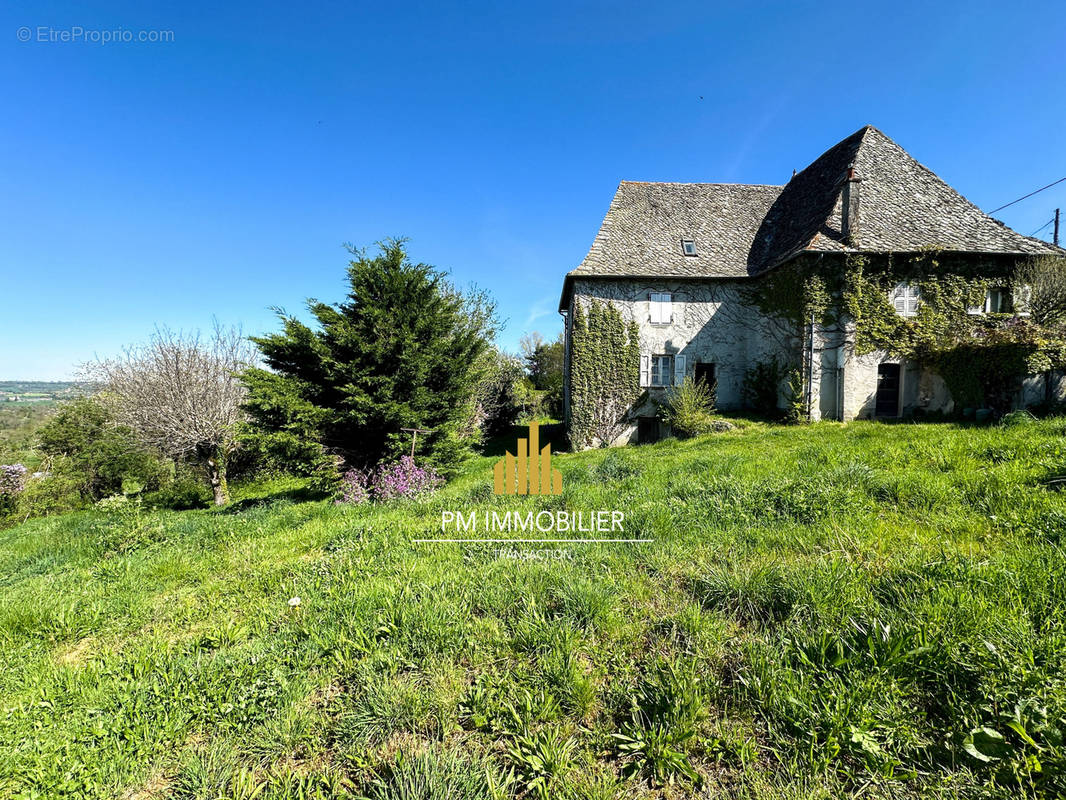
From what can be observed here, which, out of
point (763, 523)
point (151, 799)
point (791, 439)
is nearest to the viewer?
point (151, 799)

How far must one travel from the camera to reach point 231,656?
223cm

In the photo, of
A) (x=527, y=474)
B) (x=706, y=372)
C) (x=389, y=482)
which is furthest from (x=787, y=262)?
(x=389, y=482)

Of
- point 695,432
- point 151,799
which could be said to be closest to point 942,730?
point 151,799

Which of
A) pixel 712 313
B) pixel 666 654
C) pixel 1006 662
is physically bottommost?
pixel 666 654

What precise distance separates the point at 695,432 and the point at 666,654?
1019 centimetres

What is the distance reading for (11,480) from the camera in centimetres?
1155

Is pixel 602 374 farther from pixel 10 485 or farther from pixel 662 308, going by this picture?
pixel 10 485

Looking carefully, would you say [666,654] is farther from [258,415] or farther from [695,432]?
[695,432]

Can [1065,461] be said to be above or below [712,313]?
below

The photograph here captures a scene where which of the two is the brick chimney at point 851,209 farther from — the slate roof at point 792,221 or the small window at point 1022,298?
the small window at point 1022,298

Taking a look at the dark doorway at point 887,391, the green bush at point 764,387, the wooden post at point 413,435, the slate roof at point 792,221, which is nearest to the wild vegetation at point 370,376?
the wooden post at point 413,435

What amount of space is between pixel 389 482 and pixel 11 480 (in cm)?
1478

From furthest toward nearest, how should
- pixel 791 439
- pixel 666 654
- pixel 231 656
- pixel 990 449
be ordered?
pixel 791 439, pixel 990 449, pixel 231 656, pixel 666 654

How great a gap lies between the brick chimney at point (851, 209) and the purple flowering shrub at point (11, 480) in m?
26.0
